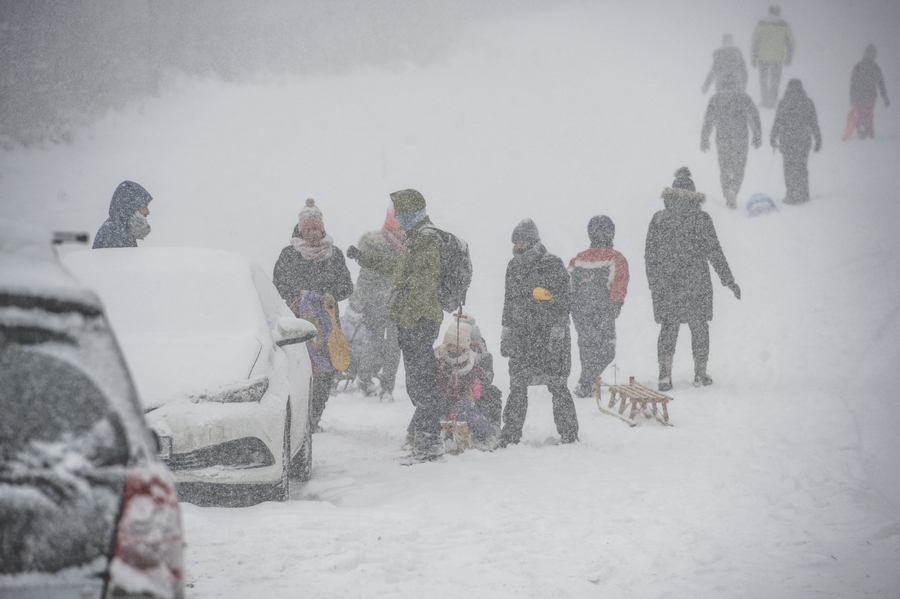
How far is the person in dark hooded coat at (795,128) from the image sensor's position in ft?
44.0

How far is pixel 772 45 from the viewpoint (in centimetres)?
1889

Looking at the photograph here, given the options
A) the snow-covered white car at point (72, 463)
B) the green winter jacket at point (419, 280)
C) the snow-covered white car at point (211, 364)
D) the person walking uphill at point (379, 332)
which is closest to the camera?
the snow-covered white car at point (72, 463)

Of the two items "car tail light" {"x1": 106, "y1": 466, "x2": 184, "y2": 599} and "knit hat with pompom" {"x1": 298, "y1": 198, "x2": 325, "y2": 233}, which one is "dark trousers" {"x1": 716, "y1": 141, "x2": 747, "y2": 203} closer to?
"knit hat with pompom" {"x1": 298, "y1": 198, "x2": 325, "y2": 233}

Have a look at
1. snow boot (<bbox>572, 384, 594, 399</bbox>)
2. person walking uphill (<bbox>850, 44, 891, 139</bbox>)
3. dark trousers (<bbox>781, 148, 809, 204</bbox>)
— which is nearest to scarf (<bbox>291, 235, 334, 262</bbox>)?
snow boot (<bbox>572, 384, 594, 399</bbox>)

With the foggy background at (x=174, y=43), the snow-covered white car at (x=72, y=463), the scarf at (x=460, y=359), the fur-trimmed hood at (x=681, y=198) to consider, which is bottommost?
the scarf at (x=460, y=359)

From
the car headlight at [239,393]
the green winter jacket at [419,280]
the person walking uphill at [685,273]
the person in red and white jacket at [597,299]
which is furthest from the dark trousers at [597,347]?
the car headlight at [239,393]

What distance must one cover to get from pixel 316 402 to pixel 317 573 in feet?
11.2

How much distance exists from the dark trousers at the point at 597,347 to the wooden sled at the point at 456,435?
9.20 ft

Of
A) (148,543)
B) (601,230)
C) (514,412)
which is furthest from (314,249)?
(148,543)

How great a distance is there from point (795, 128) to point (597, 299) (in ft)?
23.1

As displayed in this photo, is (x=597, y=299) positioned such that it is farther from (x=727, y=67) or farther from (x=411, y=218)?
(x=727, y=67)

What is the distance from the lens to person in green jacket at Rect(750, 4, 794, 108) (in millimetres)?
18344

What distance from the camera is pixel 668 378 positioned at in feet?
28.6

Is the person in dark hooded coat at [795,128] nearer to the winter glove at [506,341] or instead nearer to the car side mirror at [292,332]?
the winter glove at [506,341]
